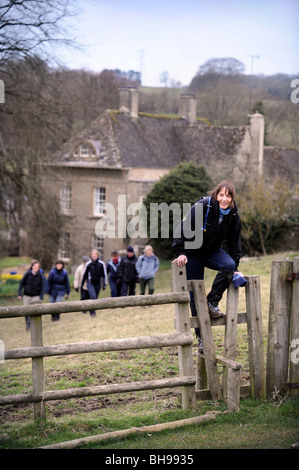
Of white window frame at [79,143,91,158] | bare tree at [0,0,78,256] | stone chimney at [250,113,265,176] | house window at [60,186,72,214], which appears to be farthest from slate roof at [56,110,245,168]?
bare tree at [0,0,78,256]

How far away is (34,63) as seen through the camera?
22672 millimetres

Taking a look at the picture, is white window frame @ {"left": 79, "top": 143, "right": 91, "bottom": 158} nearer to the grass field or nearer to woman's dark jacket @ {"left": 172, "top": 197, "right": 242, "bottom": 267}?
the grass field

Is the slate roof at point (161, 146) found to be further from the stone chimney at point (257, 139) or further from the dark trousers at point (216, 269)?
the dark trousers at point (216, 269)

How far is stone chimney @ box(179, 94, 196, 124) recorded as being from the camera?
46.4 metres

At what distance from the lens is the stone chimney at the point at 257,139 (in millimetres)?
41312

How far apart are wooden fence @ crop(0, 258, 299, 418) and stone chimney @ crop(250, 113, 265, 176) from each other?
3478 cm

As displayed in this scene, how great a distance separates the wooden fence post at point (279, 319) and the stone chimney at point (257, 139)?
3469 cm

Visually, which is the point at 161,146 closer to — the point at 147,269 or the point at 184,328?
the point at 147,269

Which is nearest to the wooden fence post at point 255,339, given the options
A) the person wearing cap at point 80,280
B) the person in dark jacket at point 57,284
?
the person in dark jacket at point 57,284

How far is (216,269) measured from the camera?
23.4 feet

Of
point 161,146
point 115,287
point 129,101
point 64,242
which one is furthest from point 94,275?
point 129,101
